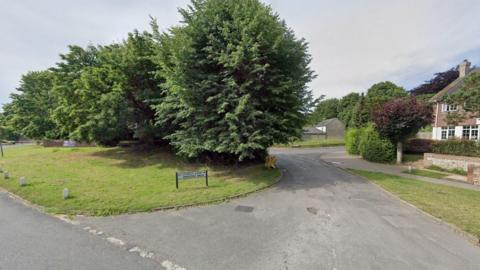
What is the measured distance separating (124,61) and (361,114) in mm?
26987

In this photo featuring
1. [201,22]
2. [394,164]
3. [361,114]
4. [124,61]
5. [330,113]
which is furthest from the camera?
[330,113]

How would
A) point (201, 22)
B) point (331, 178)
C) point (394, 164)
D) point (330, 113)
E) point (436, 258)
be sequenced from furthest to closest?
point (330, 113), point (394, 164), point (331, 178), point (201, 22), point (436, 258)

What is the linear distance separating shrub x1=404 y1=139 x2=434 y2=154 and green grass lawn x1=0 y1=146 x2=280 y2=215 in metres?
14.7

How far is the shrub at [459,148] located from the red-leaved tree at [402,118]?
2791mm

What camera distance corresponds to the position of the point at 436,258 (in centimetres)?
395

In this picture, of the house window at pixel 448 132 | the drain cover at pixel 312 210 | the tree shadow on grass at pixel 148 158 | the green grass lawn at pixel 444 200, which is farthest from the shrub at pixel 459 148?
the tree shadow on grass at pixel 148 158

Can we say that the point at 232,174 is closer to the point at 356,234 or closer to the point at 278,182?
the point at 278,182

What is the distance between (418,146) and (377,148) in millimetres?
4863

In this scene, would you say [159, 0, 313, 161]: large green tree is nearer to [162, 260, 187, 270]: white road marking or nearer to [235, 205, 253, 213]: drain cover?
[235, 205, 253, 213]: drain cover

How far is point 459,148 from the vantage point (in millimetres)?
14844

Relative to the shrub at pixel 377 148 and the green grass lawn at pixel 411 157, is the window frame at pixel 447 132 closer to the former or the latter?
the green grass lawn at pixel 411 157

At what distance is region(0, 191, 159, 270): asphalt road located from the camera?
3.66 meters

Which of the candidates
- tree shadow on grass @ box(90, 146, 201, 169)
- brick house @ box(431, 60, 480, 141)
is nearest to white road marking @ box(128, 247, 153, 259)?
tree shadow on grass @ box(90, 146, 201, 169)

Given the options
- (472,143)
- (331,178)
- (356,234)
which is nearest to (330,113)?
(472,143)
